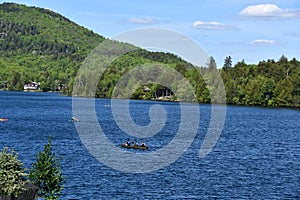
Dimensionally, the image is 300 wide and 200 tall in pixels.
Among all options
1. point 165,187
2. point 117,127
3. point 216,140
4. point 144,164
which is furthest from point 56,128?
point 165,187

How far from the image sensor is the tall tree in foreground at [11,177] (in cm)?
3247

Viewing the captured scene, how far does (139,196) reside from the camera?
174 ft

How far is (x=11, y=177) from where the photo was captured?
107ft

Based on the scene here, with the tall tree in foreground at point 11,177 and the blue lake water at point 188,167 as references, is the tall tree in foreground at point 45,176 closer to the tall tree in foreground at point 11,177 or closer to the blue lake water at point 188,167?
the tall tree in foreground at point 11,177

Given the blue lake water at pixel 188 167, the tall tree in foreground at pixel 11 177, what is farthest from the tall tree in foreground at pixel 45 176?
the blue lake water at pixel 188 167

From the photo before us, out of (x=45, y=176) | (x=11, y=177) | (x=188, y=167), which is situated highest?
(x=11, y=177)

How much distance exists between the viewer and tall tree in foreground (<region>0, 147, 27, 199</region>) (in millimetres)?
32469

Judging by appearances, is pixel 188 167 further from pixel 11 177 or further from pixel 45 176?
pixel 11 177

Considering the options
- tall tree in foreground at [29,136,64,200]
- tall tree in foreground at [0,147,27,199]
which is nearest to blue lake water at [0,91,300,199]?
tall tree in foreground at [29,136,64,200]

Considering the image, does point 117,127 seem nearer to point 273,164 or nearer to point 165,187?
point 273,164

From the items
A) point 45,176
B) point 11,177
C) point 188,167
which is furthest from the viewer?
point 188,167

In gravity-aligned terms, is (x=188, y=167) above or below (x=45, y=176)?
below

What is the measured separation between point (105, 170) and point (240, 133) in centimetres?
5206

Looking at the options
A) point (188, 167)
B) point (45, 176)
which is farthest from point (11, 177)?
point (188, 167)
